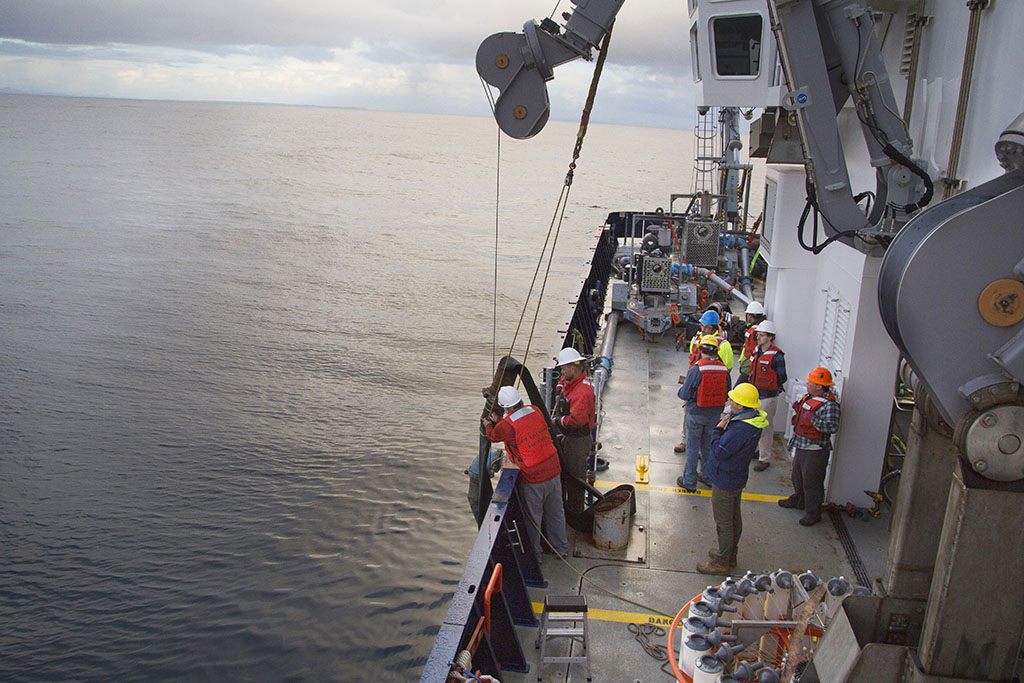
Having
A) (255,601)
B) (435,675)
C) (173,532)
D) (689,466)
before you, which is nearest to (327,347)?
(173,532)

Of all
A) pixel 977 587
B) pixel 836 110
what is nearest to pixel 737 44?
pixel 836 110

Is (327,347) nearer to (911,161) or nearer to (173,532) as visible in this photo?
(173,532)

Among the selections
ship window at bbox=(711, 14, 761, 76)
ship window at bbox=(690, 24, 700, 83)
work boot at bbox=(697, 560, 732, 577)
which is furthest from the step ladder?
ship window at bbox=(690, 24, 700, 83)

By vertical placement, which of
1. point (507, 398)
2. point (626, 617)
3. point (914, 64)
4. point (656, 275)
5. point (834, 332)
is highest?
point (914, 64)

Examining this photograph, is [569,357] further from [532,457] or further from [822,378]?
[822,378]

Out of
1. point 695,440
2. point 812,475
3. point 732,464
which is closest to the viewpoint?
point 732,464

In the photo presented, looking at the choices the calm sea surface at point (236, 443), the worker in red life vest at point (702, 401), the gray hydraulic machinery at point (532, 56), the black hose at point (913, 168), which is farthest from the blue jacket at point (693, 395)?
the calm sea surface at point (236, 443)

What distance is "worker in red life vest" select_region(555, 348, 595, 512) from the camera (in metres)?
6.77

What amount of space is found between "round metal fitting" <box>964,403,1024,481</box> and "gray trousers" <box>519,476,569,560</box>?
3817 millimetres

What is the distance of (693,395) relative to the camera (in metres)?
7.43

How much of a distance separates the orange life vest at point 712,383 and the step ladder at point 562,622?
2.78 m

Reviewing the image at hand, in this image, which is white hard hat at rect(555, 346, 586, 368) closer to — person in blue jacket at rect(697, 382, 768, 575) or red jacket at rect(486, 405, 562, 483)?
red jacket at rect(486, 405, 562, 483)

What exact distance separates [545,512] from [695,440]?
2049 mm

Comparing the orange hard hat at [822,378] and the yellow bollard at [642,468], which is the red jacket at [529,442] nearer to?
the yellow bollard at [642,468]
